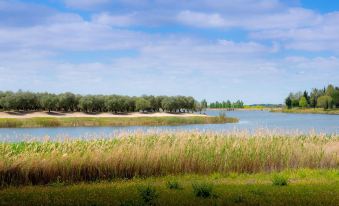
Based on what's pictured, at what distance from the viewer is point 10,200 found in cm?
1102

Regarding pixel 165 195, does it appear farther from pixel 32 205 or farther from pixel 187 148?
pixel 187 148

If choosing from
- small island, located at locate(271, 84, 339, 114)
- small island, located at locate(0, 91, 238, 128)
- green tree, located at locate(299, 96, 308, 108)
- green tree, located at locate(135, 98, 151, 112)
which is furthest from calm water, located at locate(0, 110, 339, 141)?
green tree, located at locate(299, 96, 308, 108)

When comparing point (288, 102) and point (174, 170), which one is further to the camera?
point (288, 102)

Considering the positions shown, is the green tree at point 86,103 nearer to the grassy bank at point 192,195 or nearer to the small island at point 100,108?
the small island at point 100,108

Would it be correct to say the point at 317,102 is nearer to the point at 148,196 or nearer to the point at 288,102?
the point at 288,102

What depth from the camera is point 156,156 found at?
16.9m

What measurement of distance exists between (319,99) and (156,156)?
496 ft

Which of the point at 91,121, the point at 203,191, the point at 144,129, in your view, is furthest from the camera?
the point at 91,121

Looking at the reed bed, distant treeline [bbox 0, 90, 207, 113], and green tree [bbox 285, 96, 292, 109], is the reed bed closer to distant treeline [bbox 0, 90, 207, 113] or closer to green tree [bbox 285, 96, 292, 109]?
distant treeline [bbox 0, 90, 207, 113]

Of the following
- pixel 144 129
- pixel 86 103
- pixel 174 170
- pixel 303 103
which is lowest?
pixel 174 170

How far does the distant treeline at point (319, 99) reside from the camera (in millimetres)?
155500

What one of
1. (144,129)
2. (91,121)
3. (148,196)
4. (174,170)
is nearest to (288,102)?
(91,121)

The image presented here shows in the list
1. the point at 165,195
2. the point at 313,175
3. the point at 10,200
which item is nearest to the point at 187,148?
the point at 313,175

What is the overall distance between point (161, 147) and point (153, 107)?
102 m
